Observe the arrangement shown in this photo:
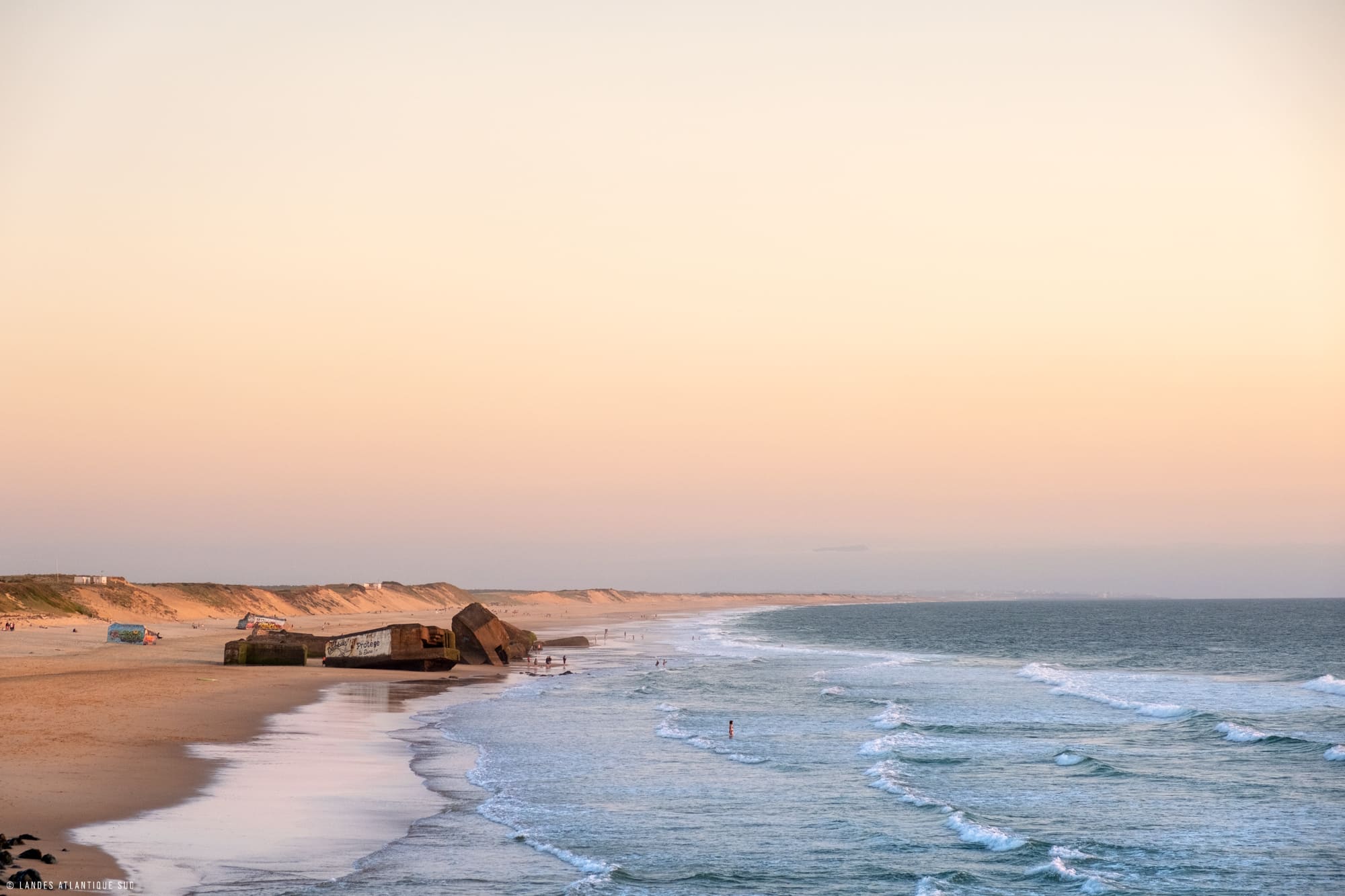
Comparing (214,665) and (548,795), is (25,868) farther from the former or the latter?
(214,665)

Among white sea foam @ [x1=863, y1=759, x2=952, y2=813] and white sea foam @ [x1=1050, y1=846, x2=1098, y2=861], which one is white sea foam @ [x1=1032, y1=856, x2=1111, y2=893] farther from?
white sea foam @ [x1=863, y1=759, x2=952, y2=813]

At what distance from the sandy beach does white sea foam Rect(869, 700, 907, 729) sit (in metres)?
22.8

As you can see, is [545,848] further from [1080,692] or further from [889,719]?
[1080,692]

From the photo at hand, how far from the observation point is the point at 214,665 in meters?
61.3

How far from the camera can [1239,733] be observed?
3991cm

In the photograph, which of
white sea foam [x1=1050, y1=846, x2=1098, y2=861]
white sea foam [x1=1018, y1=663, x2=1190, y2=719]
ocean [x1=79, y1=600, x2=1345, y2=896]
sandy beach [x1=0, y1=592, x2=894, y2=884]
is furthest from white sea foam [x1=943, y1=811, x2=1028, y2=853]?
white sea foam [x1=1018, y1=663, x2=1190, y2=719]

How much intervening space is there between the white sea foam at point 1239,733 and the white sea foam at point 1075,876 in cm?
2051

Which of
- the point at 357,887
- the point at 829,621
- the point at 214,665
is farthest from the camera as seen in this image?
Result: the point at 829,621

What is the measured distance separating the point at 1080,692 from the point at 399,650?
37.5 m

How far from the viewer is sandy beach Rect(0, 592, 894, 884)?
865 inches

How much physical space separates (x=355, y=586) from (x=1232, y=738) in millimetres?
175018

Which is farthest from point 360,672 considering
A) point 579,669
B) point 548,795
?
point 548,795

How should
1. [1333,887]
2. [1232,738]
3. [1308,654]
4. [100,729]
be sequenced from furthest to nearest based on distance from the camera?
[1308,654] → [1232,738] → [100,729] → [1333,887]

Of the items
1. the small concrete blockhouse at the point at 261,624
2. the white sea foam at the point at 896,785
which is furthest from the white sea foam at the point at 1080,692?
the small concrete blockhouse at the point at 261,624
